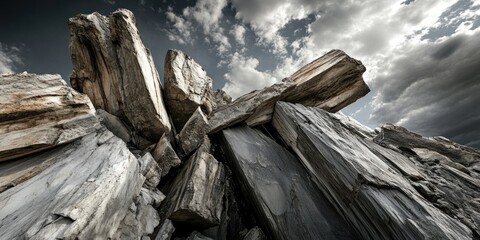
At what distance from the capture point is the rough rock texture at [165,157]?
1191 cm

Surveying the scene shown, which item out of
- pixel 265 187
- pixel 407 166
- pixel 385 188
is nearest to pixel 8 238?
pixel 265 187

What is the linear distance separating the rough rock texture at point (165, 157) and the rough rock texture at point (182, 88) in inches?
104

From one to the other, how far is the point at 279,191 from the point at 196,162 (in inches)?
182

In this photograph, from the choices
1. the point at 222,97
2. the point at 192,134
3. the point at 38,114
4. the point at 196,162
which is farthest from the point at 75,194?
the point at 222,97

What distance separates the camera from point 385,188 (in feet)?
26.5

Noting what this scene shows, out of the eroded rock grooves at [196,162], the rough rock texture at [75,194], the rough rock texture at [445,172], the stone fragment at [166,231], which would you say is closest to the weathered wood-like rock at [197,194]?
the eroded rock grooves at [196,162]

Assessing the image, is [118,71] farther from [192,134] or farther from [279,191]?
[279,191]

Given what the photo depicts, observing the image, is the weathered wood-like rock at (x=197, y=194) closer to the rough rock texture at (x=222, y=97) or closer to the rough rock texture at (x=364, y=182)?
the rough rock texture at (x=364, y=182)

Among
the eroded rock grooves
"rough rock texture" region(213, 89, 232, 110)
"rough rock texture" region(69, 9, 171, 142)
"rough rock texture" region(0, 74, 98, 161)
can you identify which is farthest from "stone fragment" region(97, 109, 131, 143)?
"rough rock texture" region(213, 89, 232, 110)

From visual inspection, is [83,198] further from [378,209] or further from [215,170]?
[378,209]

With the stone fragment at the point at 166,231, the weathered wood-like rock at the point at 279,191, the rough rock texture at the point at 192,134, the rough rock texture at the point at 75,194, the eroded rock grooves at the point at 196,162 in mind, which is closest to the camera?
the rough rock texture at the point at 75,194

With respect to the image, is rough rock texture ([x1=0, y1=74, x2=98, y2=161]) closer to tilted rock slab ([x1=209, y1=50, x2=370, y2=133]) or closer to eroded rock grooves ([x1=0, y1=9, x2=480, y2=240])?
eroded rock grooves ([x1=0, y1=9, x2=480, y2=240])

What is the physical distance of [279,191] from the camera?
10719 millimetres

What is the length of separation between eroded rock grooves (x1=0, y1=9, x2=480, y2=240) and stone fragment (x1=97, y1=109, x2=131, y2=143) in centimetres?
9
